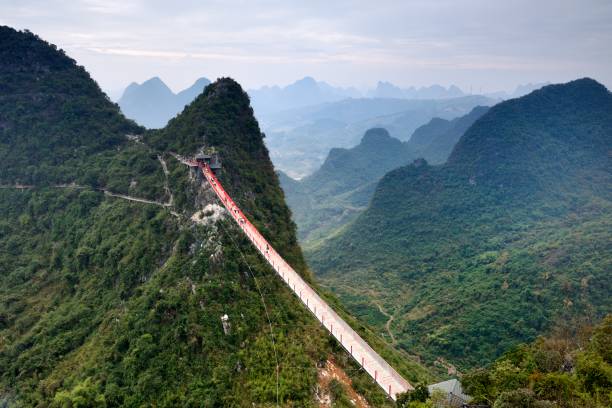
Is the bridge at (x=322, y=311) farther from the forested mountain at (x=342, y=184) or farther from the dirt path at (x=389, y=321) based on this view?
the forested mountain at (x=342, y=184)

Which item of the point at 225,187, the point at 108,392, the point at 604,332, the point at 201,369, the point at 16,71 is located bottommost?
the point at 108,392

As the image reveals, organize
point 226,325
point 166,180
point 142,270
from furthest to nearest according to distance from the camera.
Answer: point 166,180, point 142,270, point 226,325

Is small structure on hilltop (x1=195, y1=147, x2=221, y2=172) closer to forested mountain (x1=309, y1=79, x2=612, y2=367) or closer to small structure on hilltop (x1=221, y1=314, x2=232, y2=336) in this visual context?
small structure on hilltop (x1=221, y1=314, x2=232, y2=336)

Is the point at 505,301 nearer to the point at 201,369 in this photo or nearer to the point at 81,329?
the point at 201,369

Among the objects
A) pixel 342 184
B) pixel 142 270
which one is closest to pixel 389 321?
pixel 142 270

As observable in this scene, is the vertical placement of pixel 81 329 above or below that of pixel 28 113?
below

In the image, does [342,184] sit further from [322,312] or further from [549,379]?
[549,379]

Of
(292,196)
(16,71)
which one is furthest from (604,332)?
(292,196)
